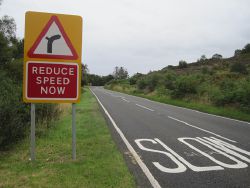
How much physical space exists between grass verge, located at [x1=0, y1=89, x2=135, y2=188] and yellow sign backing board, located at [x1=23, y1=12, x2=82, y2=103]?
4.59ft

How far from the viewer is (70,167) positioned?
589cm

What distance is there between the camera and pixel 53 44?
6.13 metres

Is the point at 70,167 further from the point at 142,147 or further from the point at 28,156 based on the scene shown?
the point at 142,147

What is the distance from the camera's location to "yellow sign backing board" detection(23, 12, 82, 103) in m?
6.01

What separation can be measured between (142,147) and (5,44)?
28.5m

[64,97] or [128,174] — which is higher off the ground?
[64,97]

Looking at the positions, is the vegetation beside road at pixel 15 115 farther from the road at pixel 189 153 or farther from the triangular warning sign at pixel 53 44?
the road at pixel 189 153

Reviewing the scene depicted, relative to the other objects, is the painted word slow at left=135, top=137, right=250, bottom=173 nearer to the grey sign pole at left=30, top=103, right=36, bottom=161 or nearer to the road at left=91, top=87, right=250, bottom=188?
the road at left=91, top=87, right=250, bottom=188

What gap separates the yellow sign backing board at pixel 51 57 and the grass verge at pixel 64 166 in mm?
1400

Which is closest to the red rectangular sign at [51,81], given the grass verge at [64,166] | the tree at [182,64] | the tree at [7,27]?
the grass verge at [64,166]

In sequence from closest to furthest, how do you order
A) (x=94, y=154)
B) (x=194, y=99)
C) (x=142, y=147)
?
(x=94, y=154) < (x=142, y=147) < (x=194, y=99)

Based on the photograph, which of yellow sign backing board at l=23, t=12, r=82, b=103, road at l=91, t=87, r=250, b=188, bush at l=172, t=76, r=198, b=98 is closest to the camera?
road at l=91, t=87, r=250, b=188

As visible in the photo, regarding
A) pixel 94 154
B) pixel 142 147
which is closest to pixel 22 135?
pixel 94 154

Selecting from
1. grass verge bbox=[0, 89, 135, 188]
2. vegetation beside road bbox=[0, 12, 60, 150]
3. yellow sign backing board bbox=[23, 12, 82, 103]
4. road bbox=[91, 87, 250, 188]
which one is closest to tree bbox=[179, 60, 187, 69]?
road bbox=[91, 87, 250, 188]
